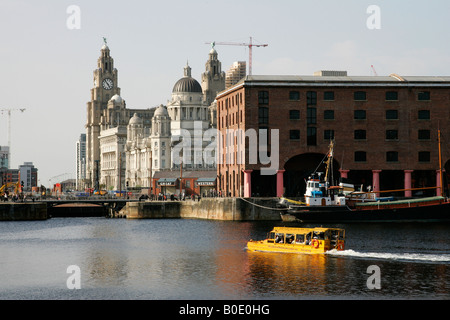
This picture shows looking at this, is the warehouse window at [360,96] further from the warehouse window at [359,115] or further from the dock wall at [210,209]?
the dock wall at [210,209]

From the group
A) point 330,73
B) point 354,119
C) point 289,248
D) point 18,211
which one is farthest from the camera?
point 18,211

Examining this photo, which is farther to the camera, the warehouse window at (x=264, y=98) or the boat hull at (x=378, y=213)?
the warehouse window at (x=264, y=98)

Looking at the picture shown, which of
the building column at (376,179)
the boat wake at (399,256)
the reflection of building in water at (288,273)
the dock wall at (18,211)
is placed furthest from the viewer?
the dock wall at (18,211)

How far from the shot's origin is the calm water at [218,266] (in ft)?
201

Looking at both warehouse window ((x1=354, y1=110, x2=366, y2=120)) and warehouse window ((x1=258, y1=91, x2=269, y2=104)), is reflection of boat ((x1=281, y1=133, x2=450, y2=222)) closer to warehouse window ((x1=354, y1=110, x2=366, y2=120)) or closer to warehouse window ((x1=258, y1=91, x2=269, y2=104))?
warehouse window ((x1=354, y1=110, x2=366, y2=120))

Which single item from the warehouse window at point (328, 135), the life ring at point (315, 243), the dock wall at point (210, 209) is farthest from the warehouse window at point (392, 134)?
the life ring at point (315, 243)

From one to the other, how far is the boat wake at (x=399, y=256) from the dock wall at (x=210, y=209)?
163 ft

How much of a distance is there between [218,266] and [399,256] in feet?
55.0

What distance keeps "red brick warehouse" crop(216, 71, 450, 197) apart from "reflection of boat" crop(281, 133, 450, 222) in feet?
39.6

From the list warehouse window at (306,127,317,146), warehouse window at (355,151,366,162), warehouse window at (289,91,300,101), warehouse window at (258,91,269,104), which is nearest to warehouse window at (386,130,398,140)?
warehouse window at (355,151,366,162)

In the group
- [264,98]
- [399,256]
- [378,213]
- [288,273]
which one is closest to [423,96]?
[378,213]

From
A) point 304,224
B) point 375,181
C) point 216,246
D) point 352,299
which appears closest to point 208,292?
→ point 352,299

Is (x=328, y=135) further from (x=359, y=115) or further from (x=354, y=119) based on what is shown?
(x=359, y=115)

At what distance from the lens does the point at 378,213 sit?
123812mm
